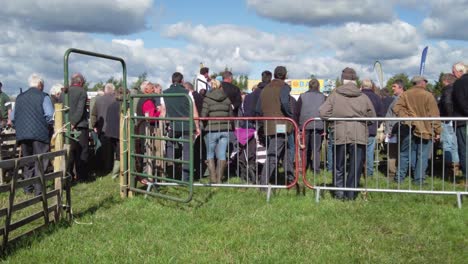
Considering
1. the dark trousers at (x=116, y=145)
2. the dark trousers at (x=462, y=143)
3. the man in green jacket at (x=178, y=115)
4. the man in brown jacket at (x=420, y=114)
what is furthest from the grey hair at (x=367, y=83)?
the dark trousers at (x=116, y=145)

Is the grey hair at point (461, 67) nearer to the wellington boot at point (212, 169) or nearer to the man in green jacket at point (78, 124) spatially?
the wellington boot at point (212, 169)

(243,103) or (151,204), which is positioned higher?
(243,103)

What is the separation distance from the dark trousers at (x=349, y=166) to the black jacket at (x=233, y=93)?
2.65 meters

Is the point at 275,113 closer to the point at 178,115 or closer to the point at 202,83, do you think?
the point at 178,115

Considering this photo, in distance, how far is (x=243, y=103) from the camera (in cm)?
1057

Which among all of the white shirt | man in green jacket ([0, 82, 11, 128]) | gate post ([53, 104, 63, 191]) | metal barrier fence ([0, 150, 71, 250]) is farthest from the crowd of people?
man in green jacket ([0, 82, 11, 128])

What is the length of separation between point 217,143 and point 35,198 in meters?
3.89

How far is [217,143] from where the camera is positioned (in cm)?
911

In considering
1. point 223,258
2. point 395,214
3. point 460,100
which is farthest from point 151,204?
point 460,100

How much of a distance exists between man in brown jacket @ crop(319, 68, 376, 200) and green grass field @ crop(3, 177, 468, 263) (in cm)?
52

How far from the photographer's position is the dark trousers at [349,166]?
25.1 ft

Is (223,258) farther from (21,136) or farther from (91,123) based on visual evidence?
(91,123)

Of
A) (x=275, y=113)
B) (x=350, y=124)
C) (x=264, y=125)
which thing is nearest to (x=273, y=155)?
(x=264, y=125)

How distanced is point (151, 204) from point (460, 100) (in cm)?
555
